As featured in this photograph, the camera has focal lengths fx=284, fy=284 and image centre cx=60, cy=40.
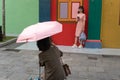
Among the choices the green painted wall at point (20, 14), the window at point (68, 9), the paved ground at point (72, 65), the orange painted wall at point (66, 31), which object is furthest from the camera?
the green painted wall at point (20, 14)

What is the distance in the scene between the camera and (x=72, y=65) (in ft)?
27.2

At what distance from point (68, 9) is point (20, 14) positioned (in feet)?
11.3

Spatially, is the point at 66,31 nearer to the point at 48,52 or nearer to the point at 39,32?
the point at 48,52

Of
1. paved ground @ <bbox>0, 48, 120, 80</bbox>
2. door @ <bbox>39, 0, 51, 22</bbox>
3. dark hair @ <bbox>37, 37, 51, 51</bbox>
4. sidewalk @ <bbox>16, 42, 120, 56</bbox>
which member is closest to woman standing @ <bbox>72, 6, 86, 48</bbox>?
sidewalk @ <bbox>16, 42, 120, 56</bbox>

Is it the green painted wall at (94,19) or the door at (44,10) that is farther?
the door at (44,10)

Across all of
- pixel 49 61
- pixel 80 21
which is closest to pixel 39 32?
pixel 49 61

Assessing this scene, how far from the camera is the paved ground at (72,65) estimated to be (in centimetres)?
713

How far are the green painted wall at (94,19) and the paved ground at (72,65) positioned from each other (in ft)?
4.89

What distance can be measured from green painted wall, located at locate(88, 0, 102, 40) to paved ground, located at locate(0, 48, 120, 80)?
1491 millimetres

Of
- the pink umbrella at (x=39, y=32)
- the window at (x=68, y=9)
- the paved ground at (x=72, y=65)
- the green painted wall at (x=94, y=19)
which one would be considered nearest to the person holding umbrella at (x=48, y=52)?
the pink umbrella at (x=39, y=32)

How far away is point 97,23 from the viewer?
36.3ft

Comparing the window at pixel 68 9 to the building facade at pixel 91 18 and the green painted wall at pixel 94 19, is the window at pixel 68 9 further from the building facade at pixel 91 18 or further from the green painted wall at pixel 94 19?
the green painted wall at pixel 94 19

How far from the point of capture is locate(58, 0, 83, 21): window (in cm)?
1127

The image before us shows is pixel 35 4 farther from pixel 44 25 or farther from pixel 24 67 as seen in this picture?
pixel 44 25
